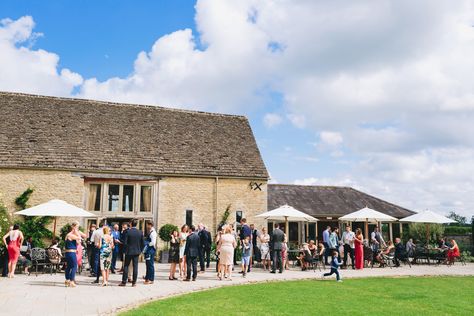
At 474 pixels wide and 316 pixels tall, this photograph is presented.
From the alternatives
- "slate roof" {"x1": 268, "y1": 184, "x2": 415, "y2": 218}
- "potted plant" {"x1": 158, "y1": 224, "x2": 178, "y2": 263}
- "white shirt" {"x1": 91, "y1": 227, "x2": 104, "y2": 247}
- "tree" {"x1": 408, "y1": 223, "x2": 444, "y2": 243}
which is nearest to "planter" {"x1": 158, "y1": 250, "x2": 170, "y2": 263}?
"potted plant" {"x1": 158, "y1": 224, "x2": 178, "y2": 263}

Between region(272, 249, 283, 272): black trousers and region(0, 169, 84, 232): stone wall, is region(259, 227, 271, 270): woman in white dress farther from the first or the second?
region(0, 169, 84, 232): stone wall

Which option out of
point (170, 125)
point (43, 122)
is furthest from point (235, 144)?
point (43, 122)

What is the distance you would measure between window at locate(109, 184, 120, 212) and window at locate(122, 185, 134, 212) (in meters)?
0.29

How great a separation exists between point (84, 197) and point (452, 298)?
15.6 metres

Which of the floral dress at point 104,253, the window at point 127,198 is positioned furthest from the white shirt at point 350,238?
the window at point 127,198

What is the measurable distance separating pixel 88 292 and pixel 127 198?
33.4 ft

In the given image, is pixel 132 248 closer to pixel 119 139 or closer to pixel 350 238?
pixel 350 238

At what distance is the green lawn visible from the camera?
851 cm

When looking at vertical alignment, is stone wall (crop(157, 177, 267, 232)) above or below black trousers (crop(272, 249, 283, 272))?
above

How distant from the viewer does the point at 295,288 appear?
11805 millimetres

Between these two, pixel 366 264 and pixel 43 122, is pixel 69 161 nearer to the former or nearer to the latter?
pixel 43 122

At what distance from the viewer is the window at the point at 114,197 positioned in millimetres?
20203

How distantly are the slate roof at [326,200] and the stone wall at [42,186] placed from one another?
13.5 m

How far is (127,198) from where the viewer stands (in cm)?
2056
